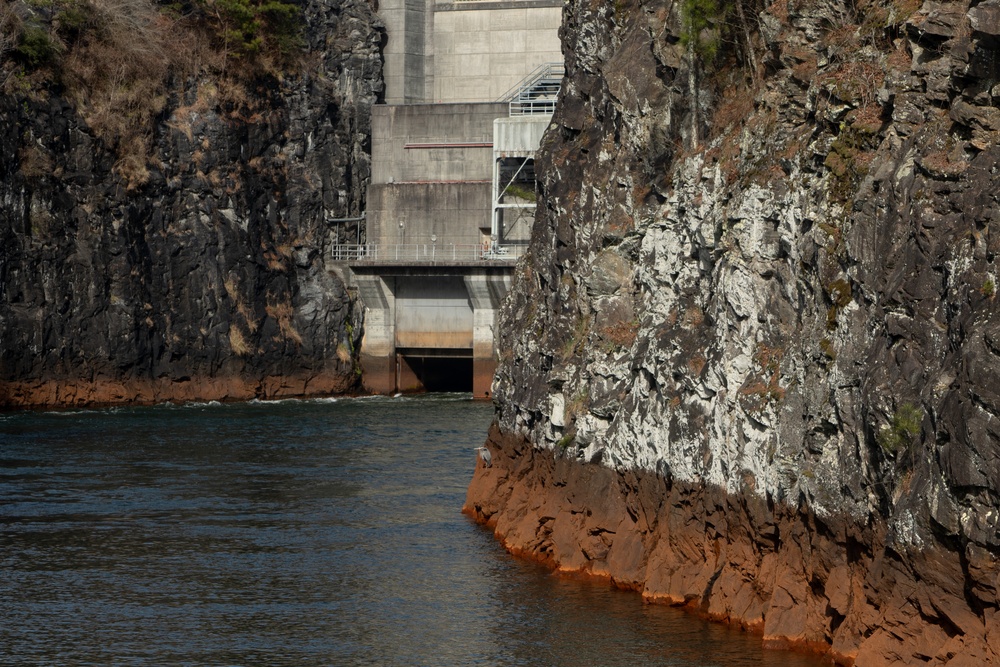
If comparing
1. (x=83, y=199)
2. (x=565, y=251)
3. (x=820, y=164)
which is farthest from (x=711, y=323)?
(x=83, y=199)

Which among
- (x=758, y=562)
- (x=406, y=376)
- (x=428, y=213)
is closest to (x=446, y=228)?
(x=428, y=213)

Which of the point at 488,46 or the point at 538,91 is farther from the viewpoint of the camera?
the point at 488,46

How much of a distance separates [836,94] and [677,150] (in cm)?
716

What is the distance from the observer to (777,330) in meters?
23.6

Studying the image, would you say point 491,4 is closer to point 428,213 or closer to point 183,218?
point 428,213

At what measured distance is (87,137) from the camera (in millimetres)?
64062

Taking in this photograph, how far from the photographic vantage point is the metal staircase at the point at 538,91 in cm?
7262

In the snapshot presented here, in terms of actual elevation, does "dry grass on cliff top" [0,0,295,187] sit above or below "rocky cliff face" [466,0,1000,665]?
above

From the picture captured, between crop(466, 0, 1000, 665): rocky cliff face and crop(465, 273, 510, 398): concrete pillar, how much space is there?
33.3 metres

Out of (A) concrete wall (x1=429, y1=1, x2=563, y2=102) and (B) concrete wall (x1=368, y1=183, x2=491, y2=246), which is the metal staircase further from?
(B) concrete wall (x1=368, y1=183, x2=491, y2=246)

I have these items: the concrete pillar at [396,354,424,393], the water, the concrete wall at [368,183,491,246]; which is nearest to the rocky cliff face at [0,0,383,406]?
the concrete wall at [368,183,491,246]

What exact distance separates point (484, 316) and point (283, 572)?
40.2 m

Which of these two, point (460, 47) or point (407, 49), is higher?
point (460, 47)

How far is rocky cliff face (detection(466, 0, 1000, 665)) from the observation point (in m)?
18.6
